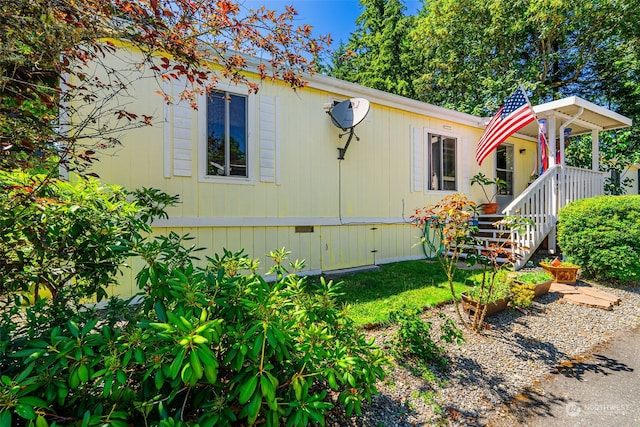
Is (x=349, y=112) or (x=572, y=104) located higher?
(x=572, y=104)

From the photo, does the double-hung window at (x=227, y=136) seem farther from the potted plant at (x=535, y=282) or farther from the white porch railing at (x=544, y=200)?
the white porch railing at (x=544, y=200)

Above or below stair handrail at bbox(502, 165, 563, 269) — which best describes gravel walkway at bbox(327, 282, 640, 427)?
below

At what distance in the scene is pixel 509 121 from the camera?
6.21 m

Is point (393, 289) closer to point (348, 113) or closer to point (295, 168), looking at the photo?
point (295, 168)

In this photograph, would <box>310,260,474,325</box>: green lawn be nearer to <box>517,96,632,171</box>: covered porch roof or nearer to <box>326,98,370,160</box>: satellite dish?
<box>326,98,370,160</box>: satellite dish

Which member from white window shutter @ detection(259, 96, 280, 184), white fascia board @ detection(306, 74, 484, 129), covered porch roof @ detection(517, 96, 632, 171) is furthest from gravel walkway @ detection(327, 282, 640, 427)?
covered porch roof @ detection(517, 96, 632, 171)

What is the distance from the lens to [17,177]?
5.51 ft

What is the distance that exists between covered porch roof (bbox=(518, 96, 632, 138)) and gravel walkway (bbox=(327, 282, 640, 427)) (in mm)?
4646

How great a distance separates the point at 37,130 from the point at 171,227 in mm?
3009

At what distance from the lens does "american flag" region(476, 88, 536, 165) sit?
6.09 metres

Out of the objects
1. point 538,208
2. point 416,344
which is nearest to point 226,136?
point 416,344

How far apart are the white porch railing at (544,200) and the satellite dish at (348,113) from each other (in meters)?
3.53

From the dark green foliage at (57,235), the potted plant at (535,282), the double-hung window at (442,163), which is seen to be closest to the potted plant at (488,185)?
the double-hung window at (442,163)

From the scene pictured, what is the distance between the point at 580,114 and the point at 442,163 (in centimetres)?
317
